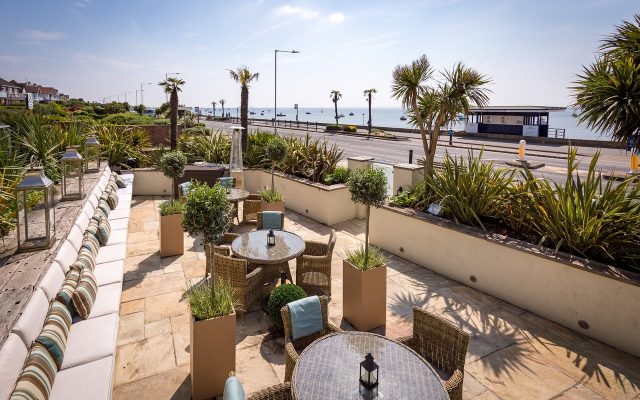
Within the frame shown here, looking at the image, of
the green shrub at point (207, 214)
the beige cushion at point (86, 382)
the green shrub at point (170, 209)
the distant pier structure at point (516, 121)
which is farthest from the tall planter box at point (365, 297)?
the distant pier structure at point (516, 121)

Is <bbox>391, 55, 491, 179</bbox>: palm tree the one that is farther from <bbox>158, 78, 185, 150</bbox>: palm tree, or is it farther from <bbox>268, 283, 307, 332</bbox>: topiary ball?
<bbox>158, 78, 185, 150</bbox>: palm tree

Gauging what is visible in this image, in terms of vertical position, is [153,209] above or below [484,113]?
below

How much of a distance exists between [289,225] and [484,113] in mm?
30633

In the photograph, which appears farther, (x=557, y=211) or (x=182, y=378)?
(x=557, y=211)

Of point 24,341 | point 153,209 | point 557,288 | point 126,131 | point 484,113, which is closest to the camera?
point 24,341

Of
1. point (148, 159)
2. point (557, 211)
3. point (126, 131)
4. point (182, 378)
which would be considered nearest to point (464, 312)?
point (557, 211)

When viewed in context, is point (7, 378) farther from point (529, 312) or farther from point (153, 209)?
point (153, 209)

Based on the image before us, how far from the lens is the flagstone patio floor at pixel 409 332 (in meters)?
3.78

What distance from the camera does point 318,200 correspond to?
9.62m

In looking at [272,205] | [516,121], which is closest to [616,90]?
[272,205]

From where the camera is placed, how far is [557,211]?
17.4 feet

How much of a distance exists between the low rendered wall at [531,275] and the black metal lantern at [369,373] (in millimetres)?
3672

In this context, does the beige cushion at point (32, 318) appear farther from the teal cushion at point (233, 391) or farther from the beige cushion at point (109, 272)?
the teal cushion at point (233, 391)

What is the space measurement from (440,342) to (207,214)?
8.46 ft
